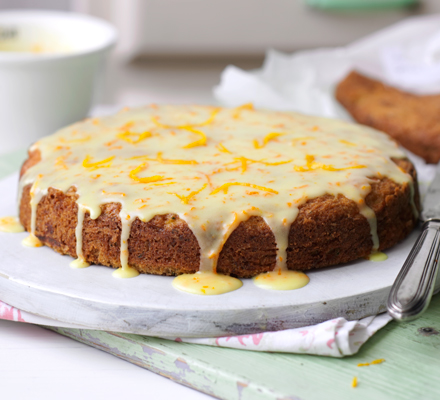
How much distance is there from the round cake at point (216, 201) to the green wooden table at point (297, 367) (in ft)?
0.62

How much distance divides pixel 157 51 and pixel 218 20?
1.72ft

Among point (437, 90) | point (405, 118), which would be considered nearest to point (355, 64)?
point (437, 90)

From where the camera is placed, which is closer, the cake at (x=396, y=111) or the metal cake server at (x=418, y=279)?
the metal cake server at (x=418, y=279)

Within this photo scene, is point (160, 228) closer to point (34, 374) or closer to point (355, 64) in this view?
point (34, 374)

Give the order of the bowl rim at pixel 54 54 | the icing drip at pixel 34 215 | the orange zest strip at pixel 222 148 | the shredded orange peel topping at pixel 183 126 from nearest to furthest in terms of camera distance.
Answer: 1. the icing drip at pixel 34 215
2. the orange zest strip at pixel 222 148
3. the shredded orange peel topping at pixel 183 126
4. the bowl rim at pixel 54 54

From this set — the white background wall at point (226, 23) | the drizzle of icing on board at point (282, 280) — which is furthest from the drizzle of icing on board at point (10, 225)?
the white background wall at point (226, 23)

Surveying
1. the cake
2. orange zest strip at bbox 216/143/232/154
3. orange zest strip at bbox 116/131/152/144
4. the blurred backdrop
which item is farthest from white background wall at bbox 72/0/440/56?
orange zest strip at bbox 216/143/232/154

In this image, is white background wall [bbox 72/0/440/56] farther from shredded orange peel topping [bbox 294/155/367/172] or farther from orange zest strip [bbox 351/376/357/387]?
orange zest strip [bbox 351/376/357/387]

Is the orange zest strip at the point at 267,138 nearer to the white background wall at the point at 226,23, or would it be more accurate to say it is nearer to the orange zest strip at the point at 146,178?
the orange zest strip at the point at 146,178

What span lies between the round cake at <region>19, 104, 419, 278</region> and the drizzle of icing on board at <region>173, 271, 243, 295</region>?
2cm

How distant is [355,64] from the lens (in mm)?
3102

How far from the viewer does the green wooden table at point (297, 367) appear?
106 centimetres

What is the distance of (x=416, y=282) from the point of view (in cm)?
112

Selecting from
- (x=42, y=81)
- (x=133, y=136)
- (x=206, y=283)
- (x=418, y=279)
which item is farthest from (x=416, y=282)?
(x=42, y=81)
